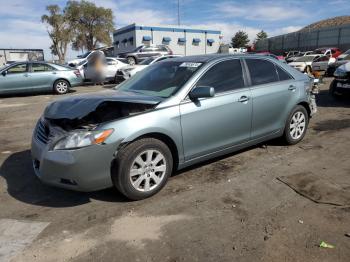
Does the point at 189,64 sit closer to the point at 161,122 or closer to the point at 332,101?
the point at 161,122

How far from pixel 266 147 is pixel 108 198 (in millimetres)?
2964

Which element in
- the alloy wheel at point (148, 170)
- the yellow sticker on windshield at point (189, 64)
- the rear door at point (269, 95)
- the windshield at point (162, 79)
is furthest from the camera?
the rear door at point (269, 95)

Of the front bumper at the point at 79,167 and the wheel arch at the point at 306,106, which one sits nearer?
the front bumper at the point at 79,167

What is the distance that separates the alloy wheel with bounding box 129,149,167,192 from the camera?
12.6ft

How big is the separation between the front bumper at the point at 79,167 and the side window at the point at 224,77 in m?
1.60

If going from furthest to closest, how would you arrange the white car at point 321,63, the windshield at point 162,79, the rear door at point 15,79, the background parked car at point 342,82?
the white car at point 321,63 → the rear door at point 15,79 → the background parked car at point 342,82 → the windshield at point 162,79

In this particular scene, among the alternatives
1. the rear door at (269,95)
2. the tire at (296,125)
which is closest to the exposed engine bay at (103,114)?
the rear door at (269,95)

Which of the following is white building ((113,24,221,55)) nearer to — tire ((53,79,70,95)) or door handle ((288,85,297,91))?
tire ((53,79,70,95))

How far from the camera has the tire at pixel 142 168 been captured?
372 cm

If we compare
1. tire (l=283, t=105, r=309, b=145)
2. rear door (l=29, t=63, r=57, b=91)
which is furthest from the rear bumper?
rear door (l=29, t=63, r=57, b=91)

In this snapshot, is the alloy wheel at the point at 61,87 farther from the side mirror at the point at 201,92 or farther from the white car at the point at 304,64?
the white car at the point at 304,64

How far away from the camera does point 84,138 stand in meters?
3.58

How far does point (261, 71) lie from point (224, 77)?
858 millimetres

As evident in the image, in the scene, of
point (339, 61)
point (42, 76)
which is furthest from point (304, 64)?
point (42, 76)
